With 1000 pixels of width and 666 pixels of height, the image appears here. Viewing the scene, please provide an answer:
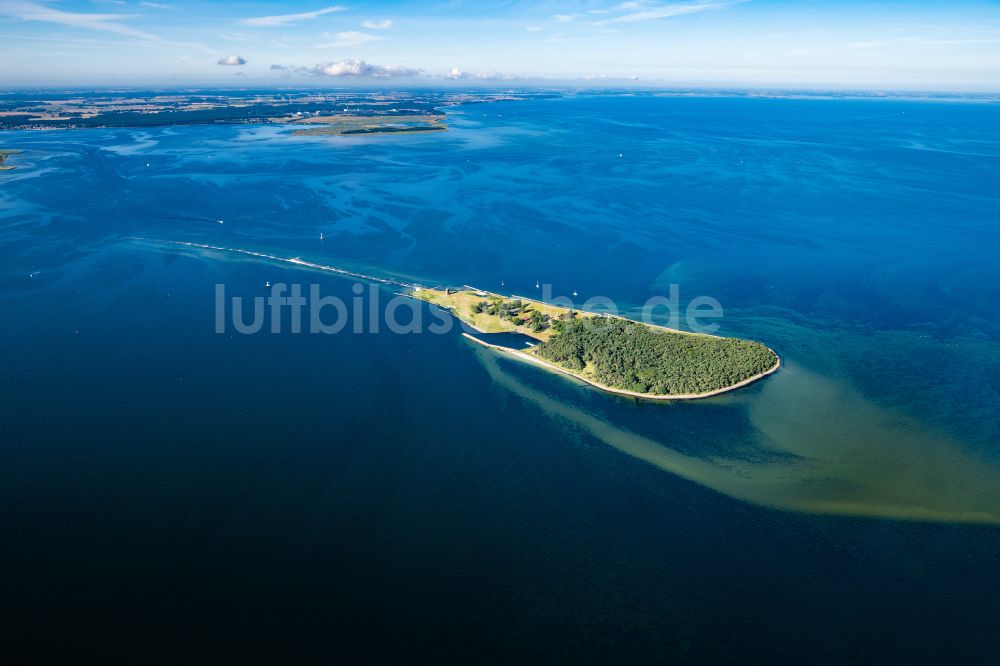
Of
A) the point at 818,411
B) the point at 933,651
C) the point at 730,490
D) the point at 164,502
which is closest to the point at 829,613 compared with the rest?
the point at 933,651

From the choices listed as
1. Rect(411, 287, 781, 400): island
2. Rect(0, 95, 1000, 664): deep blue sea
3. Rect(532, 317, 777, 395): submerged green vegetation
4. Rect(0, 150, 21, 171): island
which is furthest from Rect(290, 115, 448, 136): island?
Rect(532, 317, 777, 395): submerged green vegetation

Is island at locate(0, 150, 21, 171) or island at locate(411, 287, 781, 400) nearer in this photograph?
island at locate(411, 287, 781, 400)

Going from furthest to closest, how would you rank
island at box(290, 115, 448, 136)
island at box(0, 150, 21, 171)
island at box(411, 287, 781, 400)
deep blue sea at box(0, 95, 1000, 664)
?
island at box(290, 115, 448, 136) → island at box(0, 150, 21, 171) → island at box(411, 287, 781, 400) → deep blue sea at box(0, 95, 1000, 664)

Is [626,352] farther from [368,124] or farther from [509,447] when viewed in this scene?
[368,124]

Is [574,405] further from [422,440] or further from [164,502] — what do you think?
[164,502]

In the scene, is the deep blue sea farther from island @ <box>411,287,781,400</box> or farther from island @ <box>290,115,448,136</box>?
island @ <box>290,115,448,136</box>

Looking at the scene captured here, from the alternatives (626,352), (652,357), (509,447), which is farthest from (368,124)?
(509,447)
